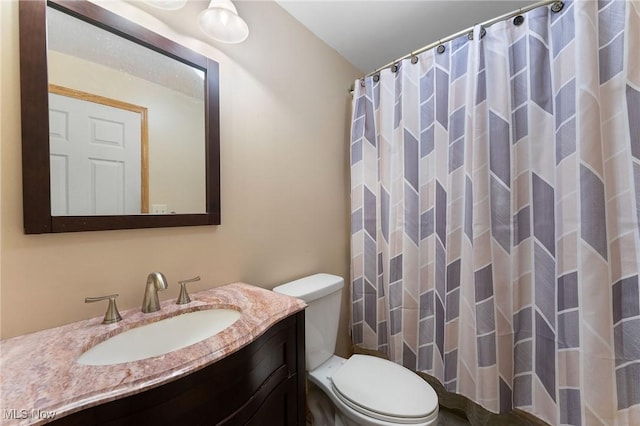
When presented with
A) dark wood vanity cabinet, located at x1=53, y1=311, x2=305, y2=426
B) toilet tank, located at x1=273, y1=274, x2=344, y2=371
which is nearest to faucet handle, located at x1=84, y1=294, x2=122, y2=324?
dark wood vanity cabinet, located at x1=53, y1=311, x2=305, y2=426

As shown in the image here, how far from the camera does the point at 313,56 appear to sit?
1564 millimetres

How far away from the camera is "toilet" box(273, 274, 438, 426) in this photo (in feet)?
3.36

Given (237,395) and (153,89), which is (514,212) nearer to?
(237,395)

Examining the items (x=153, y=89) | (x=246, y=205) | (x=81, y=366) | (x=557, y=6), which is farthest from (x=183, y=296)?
(x=557, y=6)

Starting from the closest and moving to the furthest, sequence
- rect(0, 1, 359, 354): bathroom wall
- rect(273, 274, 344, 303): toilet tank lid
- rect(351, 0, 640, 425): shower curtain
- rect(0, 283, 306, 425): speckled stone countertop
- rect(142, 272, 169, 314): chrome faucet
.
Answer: rect(0, 283, 306, 425): speckled stone countertop, rect(0, 1, 359, 354): bathroom wall, rect(142, 272, 169, 314): chrome faucet, rect(351, 0, 640, 425): shower curtain, rect(273, 274, 344, 303): toilet tank lid

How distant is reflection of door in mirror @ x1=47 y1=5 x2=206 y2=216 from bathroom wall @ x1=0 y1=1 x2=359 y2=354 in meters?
0.09

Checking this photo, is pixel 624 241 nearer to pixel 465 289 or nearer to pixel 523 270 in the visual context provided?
pixel 523 270

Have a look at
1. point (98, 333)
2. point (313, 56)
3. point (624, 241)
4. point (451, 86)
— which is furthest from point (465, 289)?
point (313, 56)

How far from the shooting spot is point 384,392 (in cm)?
112

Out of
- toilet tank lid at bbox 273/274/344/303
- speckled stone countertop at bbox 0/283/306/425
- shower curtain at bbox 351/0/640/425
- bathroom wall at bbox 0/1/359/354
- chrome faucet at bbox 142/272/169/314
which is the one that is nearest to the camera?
speckled stone countertop at bbox 0/283/306/425

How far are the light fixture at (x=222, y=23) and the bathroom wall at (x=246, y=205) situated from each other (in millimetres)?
103

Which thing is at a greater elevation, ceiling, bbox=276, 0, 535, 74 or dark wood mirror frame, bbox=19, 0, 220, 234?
ceiling, bbox=276, 0, 535, 74

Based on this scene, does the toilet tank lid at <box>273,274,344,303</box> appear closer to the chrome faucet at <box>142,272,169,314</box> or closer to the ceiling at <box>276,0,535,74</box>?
the chrome faucet at <box>142,272,169,314</box>

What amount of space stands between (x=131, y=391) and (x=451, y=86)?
1.67 m
